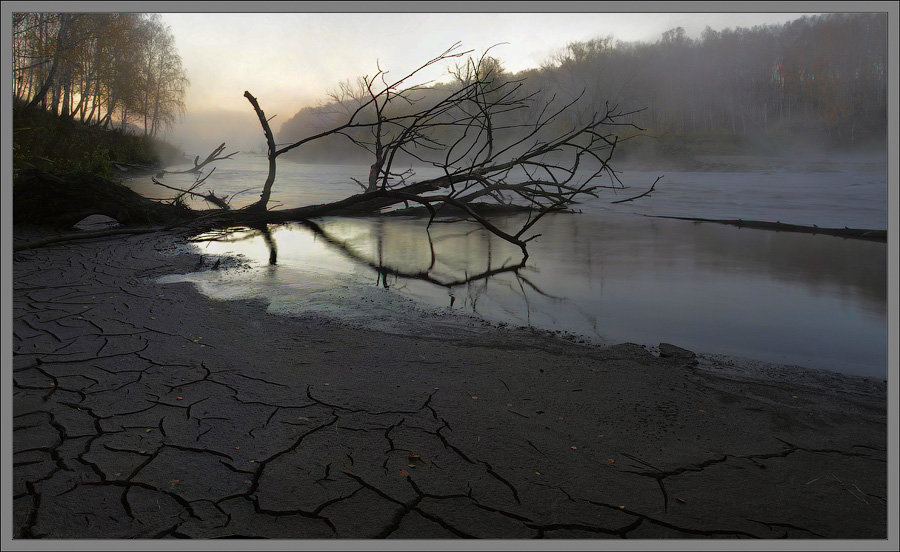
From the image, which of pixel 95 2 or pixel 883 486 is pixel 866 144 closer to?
pixel 883 486

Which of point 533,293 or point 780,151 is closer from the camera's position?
point 533,293

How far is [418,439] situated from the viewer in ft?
Answer: 6.51

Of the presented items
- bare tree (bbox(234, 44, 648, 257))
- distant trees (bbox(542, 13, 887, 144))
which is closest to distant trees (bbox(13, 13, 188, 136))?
bare tree (bbox(234, 44, 648, 257))

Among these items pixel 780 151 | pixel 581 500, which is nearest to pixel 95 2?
pixel 581 500

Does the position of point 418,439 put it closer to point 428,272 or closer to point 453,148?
point 428,272

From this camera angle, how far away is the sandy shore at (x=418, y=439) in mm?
1528

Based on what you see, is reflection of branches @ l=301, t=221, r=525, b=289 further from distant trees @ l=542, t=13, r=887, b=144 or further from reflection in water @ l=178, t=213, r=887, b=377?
distant trees @ l=542, t=13, r=887, b=144

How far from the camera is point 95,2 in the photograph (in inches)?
128

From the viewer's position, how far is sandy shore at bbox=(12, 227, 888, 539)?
1528 mm

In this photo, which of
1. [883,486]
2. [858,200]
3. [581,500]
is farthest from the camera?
[858,200]

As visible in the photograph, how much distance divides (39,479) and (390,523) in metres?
1.21

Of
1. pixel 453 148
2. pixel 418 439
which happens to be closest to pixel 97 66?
pixel 453 148

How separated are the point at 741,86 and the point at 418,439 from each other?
12559 mm

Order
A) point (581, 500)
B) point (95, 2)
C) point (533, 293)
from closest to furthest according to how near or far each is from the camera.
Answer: point (581, 500)
point (95, 2)
point (533, 293)
